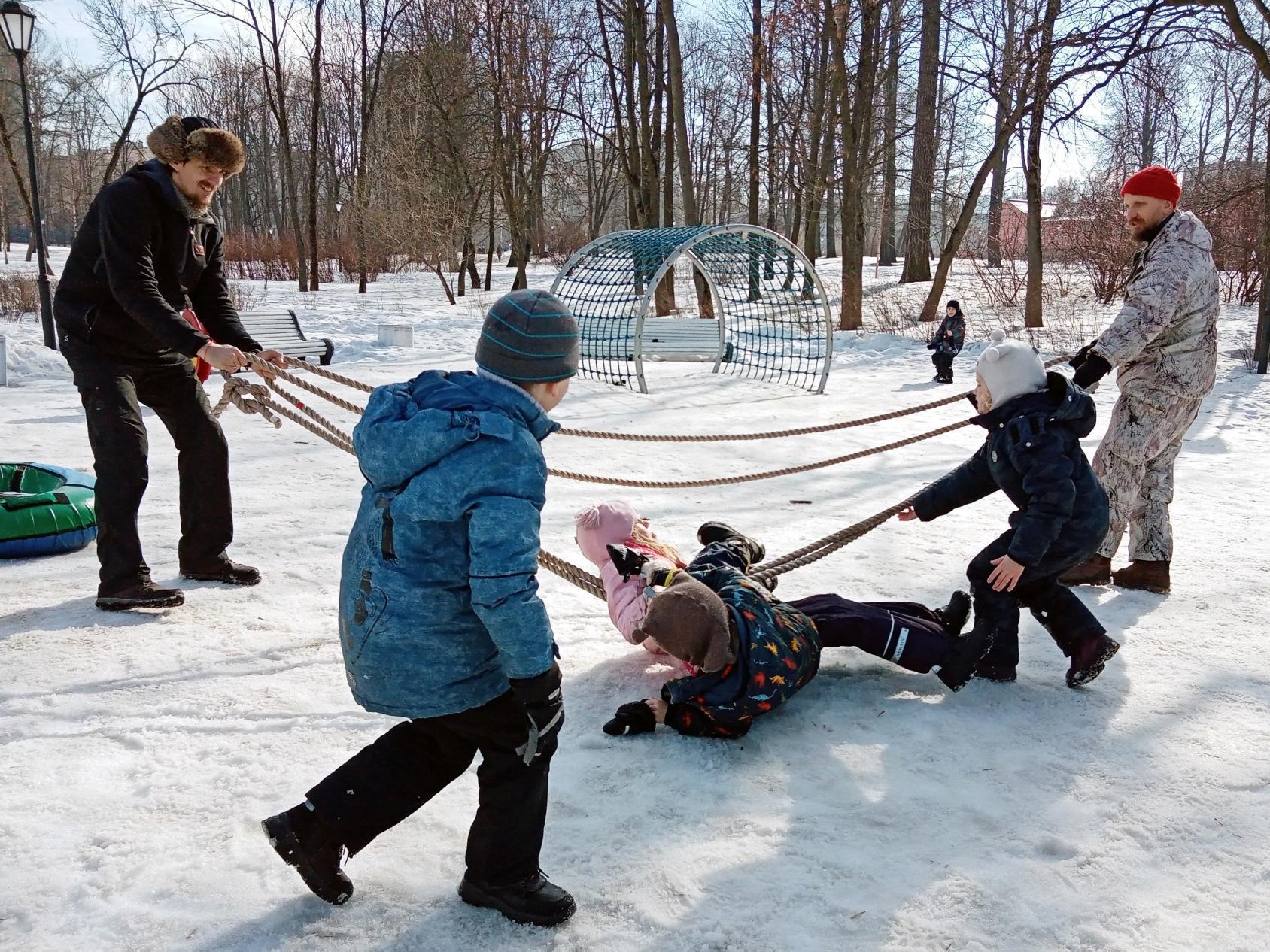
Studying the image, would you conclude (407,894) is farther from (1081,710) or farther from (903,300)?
(903,300)

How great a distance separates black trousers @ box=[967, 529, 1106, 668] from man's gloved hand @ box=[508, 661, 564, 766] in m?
1.78

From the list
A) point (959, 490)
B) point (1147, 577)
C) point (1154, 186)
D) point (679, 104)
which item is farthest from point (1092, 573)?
point (679, 104)

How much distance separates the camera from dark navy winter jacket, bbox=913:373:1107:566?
2.92m

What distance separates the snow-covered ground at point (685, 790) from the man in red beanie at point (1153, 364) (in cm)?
22

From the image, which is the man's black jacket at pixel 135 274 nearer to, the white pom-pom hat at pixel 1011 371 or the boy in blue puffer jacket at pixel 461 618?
the boy in blue puffer jacket at pixel 461 618

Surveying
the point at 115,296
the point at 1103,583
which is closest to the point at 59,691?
the point at 115,296

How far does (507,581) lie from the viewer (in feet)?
5.58

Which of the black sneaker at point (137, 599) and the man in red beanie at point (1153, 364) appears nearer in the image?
the black sneaker at point (137, 599)

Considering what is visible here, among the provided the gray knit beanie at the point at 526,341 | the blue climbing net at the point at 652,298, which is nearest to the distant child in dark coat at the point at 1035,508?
the gray knit beanie at the point at 526,341

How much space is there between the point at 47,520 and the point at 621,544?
265 cm

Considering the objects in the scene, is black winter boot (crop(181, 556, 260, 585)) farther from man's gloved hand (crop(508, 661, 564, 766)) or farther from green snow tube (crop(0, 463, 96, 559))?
man's gloved hand (crop(508, 661, 564, 766))

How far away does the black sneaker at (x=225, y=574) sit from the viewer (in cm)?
390

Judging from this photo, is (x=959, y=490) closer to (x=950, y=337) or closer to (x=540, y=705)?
(x=540, y=705)

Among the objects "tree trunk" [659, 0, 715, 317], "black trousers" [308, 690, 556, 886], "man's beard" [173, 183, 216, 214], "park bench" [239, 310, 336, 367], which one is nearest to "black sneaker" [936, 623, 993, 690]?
"black trousers" [308, 690, 556, 886]
